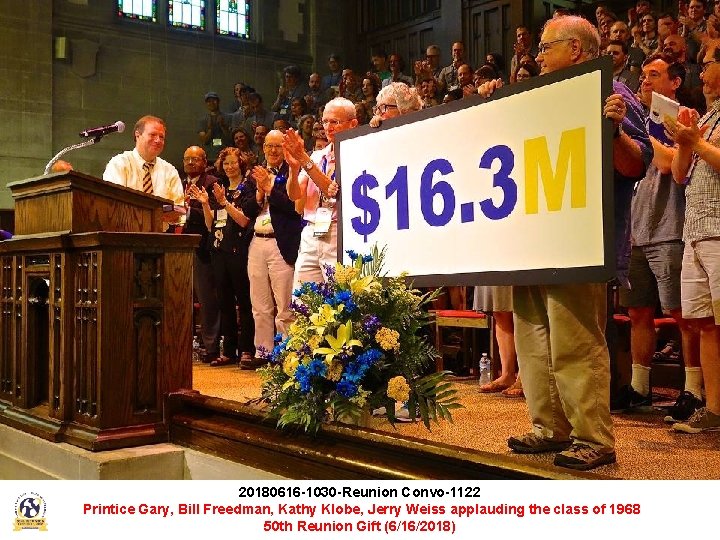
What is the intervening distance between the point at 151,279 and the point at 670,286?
81.7 inches

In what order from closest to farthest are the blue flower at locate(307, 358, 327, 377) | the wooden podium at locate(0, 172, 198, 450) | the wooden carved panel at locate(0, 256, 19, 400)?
1. the blue flower at locate(307, 358, 327, 377)
2. the wooden podium at locate(0, 172, 198, 450)
3. the wooden carved panel at locate(0, 256, 19, 400)

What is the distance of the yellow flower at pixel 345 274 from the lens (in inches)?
103

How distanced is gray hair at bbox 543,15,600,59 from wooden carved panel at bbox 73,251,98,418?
1831 millimetres

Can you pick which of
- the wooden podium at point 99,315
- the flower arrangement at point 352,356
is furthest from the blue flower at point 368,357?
the wooden podium at point 99,315

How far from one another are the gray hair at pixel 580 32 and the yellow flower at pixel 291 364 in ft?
4.22

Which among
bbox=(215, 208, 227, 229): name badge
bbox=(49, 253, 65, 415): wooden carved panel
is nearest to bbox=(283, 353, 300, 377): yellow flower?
bbox=(49, 253, 65, 415): wooden carved panel

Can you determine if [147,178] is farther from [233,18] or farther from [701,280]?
[233,18]

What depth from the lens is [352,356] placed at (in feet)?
8.25

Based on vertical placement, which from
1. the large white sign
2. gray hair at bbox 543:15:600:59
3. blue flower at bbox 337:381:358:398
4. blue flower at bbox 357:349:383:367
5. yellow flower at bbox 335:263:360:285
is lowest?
blue flower at bbox 337:381:358:398

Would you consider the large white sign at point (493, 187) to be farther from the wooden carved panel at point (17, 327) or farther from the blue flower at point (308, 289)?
the wooden carved panel at point (17, 327)

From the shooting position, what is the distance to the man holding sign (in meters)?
2.27

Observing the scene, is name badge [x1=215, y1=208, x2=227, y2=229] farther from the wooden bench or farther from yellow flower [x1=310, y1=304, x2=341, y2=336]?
yellow flower [x1=310, y1=304, x2=341, y2=336]

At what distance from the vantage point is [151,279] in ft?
10.2
